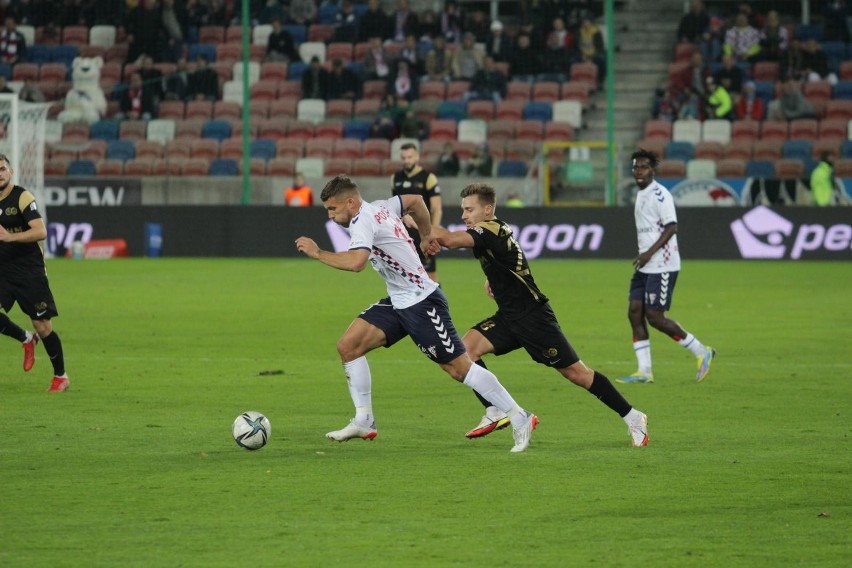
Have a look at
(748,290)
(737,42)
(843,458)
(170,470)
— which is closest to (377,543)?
(170,470)

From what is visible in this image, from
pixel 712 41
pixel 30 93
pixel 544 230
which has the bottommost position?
pixel 544 230

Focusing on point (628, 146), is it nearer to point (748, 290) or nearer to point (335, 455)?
point (748, 290)

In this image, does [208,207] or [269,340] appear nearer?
[269,340]

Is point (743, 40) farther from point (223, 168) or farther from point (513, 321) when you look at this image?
point (513, 321)

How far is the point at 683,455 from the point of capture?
881 centimetres

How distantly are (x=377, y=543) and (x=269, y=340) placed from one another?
32.0 feet

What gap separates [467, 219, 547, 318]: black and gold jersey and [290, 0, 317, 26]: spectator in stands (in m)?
28.6

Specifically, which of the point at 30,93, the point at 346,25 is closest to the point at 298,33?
the point at 346,25

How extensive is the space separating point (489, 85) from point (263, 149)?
5687 millimetres

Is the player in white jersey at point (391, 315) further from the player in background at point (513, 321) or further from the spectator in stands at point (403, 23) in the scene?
the spectator in stands at point (403, 23)

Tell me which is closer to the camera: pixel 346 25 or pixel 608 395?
pixel 608 395

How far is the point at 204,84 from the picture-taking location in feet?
117

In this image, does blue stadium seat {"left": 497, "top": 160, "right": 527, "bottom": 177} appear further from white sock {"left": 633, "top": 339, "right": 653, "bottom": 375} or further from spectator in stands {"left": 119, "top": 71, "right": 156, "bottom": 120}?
white sock {"left": 633, "top": 339, "right": 653, "bottom": 375}

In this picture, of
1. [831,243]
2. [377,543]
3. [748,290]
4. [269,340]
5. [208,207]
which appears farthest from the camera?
[208,207]
